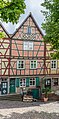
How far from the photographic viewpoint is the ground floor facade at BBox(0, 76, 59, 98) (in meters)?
28.5

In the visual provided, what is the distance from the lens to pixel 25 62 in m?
29.7

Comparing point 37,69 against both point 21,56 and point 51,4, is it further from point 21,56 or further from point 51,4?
point 51,4

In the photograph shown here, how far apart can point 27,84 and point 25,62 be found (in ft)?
10.4

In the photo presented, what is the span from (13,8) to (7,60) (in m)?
19.6

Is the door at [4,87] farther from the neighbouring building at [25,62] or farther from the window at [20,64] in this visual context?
the window at [20,64]

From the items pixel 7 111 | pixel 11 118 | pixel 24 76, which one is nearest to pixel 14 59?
pixel 24 76

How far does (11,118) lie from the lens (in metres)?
15.9

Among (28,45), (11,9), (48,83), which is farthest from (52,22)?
(48,83)

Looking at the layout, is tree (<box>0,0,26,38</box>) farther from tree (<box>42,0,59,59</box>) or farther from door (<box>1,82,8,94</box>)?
door (<box>1,82,8,94</box>)

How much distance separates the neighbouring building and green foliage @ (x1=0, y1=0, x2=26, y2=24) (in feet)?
62.1

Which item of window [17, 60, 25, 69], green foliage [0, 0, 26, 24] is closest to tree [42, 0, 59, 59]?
green foliage [0, 0, 26, 24]

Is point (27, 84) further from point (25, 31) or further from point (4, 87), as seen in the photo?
point (25, 31)

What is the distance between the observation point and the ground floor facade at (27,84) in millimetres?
28547

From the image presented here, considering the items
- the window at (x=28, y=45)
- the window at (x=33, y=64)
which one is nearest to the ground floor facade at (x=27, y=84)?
the window at (x=33, y=64)
